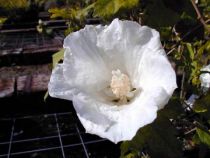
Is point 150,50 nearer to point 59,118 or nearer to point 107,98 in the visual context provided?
point 107,98

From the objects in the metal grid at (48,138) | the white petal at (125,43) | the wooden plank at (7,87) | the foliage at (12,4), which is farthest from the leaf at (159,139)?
the foliage at (12,4)

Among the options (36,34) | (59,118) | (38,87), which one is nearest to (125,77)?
(38,87)

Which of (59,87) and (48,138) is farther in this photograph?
(48,138)

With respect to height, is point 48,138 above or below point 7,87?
below

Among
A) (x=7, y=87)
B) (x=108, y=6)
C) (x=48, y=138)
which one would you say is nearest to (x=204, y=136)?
(x=108, y=6)

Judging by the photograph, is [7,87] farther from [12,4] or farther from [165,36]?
[12,4]

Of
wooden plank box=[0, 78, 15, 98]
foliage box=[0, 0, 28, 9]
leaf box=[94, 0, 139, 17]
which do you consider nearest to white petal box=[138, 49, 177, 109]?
leaf box=[94, 0, 139, 17]

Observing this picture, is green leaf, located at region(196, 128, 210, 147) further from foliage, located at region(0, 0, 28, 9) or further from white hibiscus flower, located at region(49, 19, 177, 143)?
foliage, located at region(0, 0, 28, 9)

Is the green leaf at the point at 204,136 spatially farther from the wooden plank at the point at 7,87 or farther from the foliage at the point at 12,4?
the foliage at the point at 12,4
